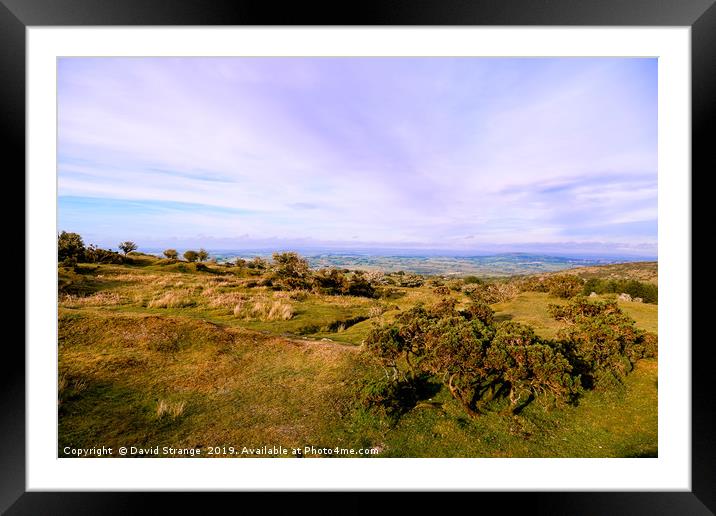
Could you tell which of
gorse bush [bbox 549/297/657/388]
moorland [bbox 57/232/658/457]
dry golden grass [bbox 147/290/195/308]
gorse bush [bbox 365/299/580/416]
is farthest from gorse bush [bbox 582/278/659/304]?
dry golden grass [bbox 147/290/195/308]

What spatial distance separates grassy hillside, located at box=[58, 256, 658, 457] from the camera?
210cm

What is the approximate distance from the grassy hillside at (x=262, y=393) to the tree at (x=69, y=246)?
0.21 m

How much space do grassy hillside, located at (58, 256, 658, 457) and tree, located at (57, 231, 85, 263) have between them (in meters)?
0.21

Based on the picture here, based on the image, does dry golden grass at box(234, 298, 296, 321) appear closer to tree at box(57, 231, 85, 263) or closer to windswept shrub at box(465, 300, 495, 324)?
tree at box(57, 231, 85, 263)

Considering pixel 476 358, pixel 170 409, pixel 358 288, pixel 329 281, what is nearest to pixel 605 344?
pixel 476 358

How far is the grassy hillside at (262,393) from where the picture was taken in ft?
6.90

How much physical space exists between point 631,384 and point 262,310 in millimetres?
4059

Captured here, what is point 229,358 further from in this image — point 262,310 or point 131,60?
point 131,60

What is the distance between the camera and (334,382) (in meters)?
2.42

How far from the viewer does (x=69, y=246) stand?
2.52 m

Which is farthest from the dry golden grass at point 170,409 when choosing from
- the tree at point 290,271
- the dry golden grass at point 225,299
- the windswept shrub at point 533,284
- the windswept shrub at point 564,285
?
the windswept shrub at point 564,285

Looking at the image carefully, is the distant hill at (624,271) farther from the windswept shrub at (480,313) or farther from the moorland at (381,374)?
the windswept shrub at (480,313)

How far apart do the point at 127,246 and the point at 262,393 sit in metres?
2.51
